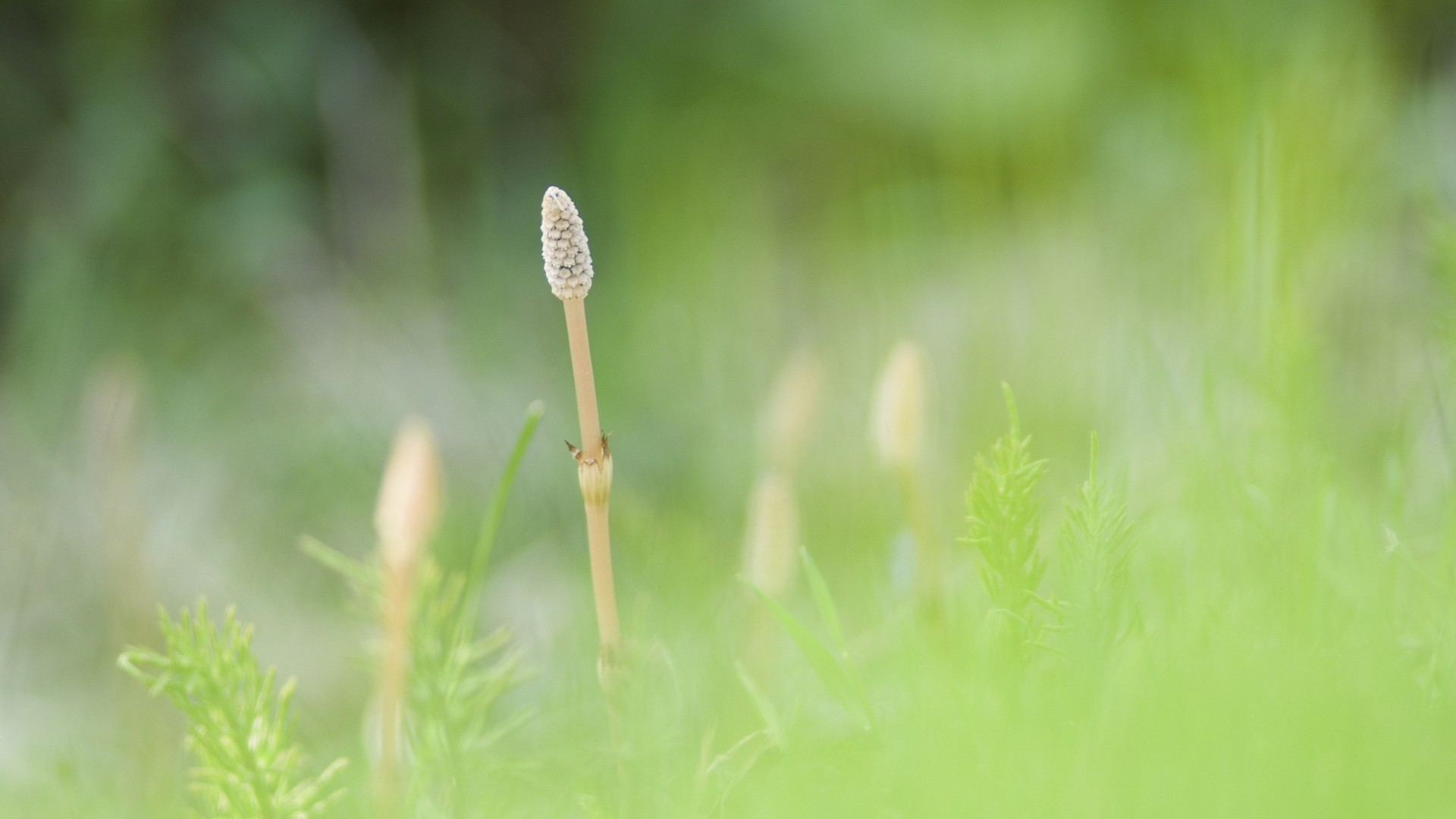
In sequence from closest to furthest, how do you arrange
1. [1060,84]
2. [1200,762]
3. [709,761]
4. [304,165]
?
[1200,762] < [709,761] < [1060,84] < [304,165]

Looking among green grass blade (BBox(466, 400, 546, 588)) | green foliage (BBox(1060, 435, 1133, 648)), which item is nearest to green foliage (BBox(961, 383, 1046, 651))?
green foliage (BBox(1060, 435, 1133, 648))

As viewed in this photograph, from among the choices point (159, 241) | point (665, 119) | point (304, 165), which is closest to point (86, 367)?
point (159, 241)

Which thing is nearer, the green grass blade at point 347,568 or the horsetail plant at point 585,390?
the horsetail plant at point 585,390

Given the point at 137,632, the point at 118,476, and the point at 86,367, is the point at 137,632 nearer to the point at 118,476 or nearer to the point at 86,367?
the point at 118,476

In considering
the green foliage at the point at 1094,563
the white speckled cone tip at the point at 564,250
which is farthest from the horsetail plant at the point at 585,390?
the green foliage at the point at 1094,563

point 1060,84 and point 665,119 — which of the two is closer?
point 1060,84

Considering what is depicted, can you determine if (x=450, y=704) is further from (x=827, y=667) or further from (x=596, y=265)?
(x=596, y=265)

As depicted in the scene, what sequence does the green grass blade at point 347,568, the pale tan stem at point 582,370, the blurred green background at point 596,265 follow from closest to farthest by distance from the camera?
the pale tan stem at point 582,370 < the green grass blade at point 347,568 < the blurred green background at point 596,265

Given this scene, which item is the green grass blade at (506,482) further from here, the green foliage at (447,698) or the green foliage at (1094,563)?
the green foliage at (1094,563)
